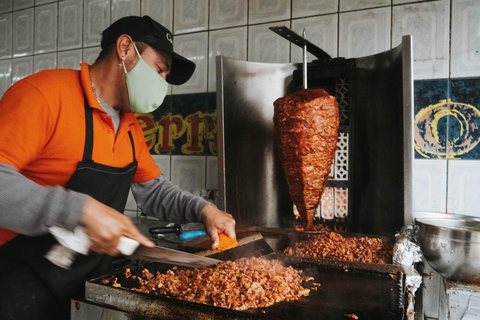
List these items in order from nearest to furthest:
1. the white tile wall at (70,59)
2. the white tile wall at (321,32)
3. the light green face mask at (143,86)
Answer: the light green face mask at (143,86)
the white tile wall at (321,32)
the white tile wall at (70,59)

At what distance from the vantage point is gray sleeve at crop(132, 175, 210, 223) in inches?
78.2

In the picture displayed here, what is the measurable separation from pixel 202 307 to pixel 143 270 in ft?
1.50

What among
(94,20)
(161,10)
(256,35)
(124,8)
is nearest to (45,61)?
(94,20)

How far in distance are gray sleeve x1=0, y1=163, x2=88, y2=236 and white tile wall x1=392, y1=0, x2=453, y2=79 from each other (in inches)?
82.9

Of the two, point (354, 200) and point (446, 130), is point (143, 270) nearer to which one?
point (354, 200)

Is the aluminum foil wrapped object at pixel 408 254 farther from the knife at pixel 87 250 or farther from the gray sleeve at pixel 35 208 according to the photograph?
the gray sleeve at pixel 35 208

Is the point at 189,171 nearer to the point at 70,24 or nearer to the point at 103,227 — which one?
the point at 103,227

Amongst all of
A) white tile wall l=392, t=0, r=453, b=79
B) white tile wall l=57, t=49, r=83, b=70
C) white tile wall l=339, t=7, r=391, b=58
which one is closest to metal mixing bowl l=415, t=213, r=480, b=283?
white tile wall l=392, t=0, r=453, b=79

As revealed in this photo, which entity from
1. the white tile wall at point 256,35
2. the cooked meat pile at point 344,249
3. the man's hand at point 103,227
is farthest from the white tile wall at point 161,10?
the man's hand at point 103,227

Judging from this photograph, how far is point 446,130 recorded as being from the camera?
2209mm

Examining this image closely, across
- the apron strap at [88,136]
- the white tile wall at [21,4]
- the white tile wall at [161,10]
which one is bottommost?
the apron strap at [88,136]

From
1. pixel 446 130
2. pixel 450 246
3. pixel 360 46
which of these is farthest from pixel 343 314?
pixel 360 46

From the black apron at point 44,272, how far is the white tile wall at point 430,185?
184 cm

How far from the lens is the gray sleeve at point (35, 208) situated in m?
1.17
